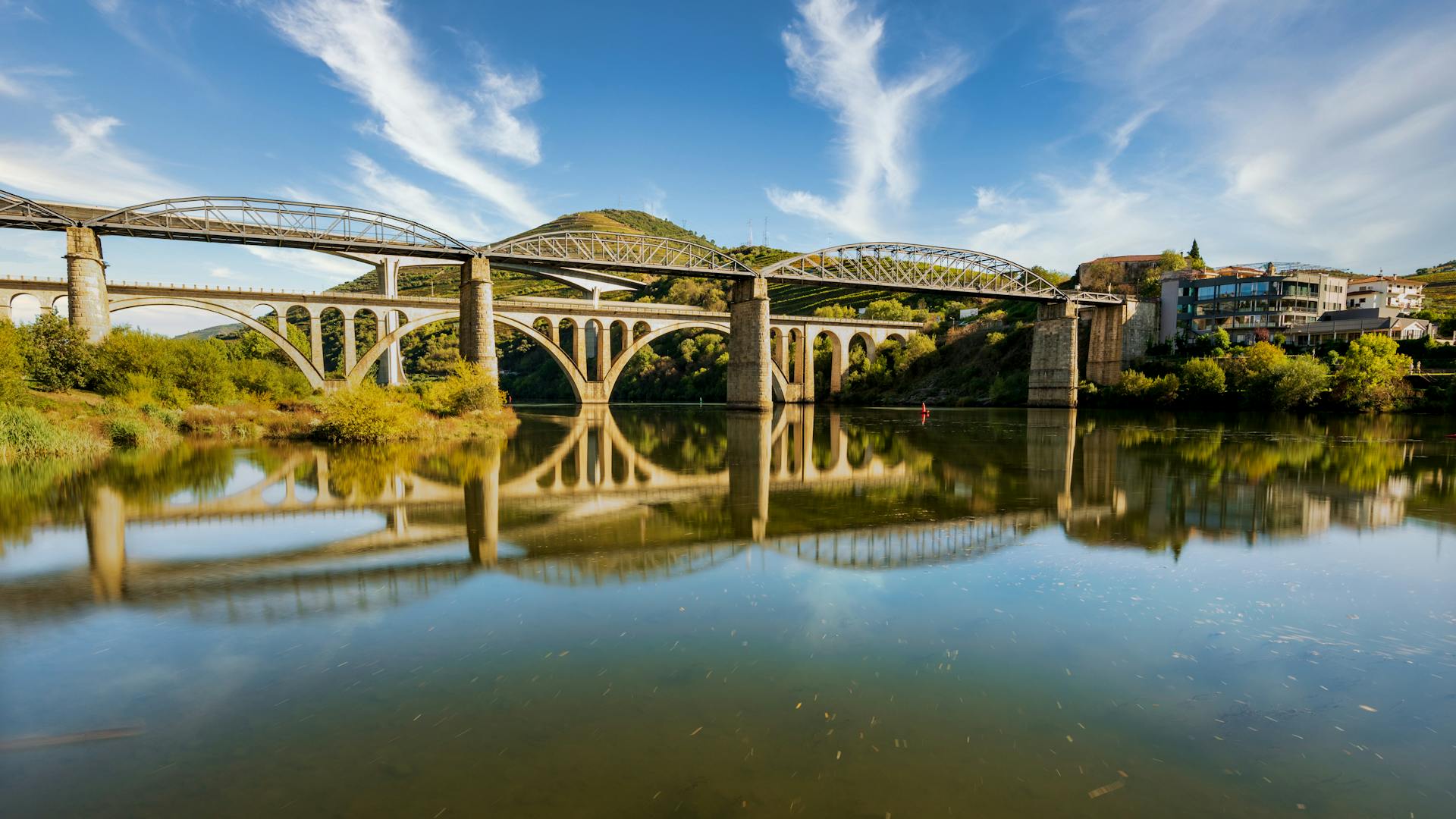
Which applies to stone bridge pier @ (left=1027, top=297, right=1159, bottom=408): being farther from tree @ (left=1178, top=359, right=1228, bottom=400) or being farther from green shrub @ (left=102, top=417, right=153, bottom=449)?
green shrub @ (left=102, top=417, right=153, bottom=449)

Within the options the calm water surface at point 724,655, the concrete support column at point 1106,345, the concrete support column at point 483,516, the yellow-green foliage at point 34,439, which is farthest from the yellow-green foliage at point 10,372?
the concrete support column at point 1106,345

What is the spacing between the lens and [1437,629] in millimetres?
6402

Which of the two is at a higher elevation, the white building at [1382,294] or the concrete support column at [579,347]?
the white building at [1382,294]

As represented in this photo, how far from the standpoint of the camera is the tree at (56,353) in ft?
80.8

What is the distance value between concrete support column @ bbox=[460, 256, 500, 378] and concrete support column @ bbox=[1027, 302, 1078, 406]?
4196cm

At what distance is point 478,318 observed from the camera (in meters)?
34.5

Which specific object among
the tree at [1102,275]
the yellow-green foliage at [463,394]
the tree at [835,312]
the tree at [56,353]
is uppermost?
the tree at [1102,275]

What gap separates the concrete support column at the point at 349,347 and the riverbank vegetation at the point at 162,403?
65.7 feet

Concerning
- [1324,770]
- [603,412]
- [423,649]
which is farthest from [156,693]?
[603,412]

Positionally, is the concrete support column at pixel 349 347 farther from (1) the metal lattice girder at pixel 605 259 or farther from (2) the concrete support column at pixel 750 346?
(2) the concrete support column at pixel 750 346

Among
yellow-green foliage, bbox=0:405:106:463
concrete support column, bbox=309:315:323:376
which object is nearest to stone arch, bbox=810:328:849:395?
concrete support column, bbox=309:315:323:376

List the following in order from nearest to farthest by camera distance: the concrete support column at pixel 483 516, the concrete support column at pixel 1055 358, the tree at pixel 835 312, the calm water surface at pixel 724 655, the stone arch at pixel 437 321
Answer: the calm water surface at pixel 724 655, the concrete support column at pixel 483 516, the concrete support column at pixel 1055 358, the stone arch at pixel 437 321, the tree at pixel 835 312

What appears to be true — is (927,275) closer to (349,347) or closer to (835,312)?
(835,312)

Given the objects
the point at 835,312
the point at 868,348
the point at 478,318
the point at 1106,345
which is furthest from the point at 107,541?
the point at 835,312
